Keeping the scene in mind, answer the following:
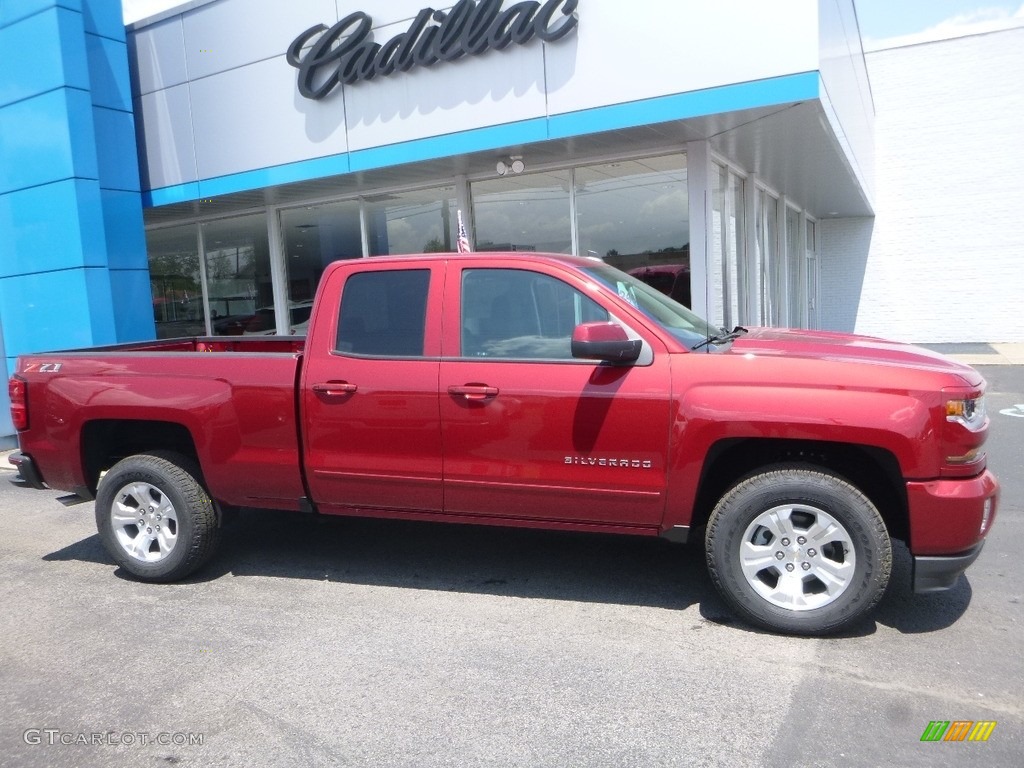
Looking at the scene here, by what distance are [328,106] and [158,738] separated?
929 cm

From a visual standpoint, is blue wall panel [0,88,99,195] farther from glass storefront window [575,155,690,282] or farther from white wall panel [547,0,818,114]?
glass storefront window [575,155,690,282]

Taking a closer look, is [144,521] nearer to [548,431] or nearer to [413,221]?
[548,431]

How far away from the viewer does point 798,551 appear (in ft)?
12.9

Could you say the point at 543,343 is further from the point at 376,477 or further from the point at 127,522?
the point at 127,522

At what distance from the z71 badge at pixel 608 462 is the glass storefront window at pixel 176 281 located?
1278cm

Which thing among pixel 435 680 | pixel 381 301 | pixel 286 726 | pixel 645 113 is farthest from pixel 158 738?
pixel 645 113

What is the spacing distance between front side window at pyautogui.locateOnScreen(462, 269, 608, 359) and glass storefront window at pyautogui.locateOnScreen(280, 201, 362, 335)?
30.4 feet

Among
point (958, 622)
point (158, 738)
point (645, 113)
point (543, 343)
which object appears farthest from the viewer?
point (645, 113)

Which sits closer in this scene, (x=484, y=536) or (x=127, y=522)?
(x=127, y=522)

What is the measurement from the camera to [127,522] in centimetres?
508

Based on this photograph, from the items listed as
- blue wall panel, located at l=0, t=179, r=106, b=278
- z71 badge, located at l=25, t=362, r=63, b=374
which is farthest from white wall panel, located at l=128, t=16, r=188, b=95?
z71 badge, located at l=25, t=362, r=63, b=374

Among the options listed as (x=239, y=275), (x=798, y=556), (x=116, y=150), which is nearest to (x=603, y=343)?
(x=798, y=556)

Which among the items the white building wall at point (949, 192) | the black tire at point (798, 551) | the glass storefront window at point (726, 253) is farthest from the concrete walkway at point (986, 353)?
the black tire at point (798, 551)

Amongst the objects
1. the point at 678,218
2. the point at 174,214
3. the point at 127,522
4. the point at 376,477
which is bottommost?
the point at 127,522
